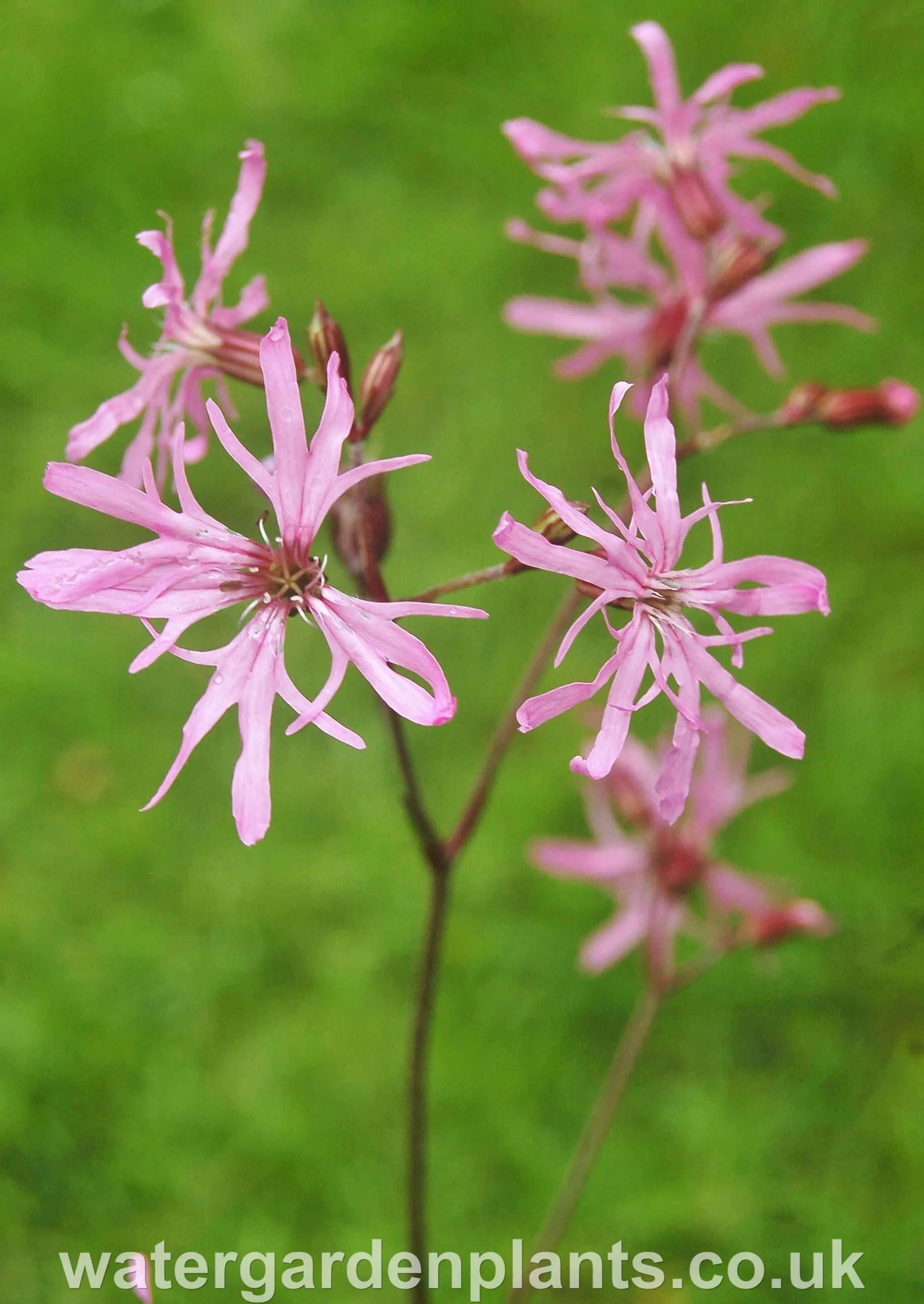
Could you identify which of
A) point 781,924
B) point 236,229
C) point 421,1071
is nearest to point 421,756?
point 781,924

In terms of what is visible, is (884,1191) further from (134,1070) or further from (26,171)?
(26,171)

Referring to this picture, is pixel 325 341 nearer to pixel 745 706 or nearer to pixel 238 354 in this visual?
pixel 238 354

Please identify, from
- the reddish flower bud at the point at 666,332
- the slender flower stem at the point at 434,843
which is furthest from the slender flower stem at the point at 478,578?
the reddish flower bud at the point at 666,332

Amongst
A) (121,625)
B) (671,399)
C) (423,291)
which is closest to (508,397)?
(423,291)

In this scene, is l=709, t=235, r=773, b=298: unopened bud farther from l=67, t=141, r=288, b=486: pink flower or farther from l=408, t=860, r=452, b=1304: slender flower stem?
l=408, t=860, r=452, b=1304: slender flower stem

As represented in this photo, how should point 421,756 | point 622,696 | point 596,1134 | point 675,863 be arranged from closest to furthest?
point 622,696
point 596,1134
point 675,863
point 421,756

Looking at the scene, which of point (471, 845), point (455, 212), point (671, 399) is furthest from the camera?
point (455, 212)
